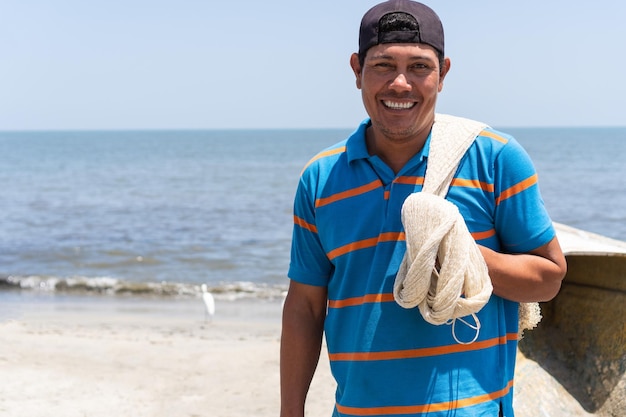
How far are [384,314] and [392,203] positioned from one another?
0.92 feet

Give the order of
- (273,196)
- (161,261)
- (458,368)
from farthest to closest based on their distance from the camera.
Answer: (273,196) < (161,261) < (458,368)

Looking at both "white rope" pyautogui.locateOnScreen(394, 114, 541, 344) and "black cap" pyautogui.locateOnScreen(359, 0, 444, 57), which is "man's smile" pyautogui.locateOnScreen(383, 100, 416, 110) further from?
"white rope" pyautogui.locateOnScreen(394, 114, 541, 344)

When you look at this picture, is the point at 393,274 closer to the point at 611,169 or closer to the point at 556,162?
the point at 611,169

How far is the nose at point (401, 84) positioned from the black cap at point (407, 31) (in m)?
0.09

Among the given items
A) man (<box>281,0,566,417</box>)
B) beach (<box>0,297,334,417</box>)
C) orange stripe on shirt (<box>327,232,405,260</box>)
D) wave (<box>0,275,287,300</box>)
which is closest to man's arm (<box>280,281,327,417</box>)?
man (<box>281,0,566,417</box>)

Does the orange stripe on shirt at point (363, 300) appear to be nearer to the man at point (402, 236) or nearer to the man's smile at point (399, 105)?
the man at point (402, 236)

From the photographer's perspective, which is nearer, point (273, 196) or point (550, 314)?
point (550, 314)

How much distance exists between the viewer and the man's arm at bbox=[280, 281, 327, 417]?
2.27 meters

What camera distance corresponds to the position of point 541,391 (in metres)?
4.52

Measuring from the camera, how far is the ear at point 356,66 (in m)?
2.17

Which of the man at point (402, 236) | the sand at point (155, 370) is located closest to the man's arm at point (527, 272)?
the man at point (402, 236)

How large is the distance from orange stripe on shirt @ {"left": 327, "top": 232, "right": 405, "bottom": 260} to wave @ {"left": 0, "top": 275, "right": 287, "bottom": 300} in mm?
10116

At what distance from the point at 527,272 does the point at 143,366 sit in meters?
5.96

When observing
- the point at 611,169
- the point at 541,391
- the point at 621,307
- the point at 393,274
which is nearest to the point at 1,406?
the point at 541,391
